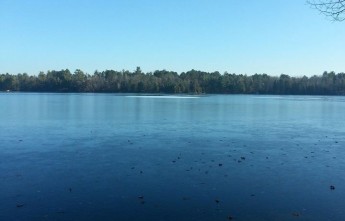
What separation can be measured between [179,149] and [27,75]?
152m

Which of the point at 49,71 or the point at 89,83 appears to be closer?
the point at 89,83

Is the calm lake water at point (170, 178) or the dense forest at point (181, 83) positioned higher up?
the dense forest at point (181, 83)

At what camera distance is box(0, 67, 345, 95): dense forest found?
134 m

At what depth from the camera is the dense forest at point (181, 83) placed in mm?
134500

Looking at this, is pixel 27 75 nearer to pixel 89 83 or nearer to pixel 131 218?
pixel 89 83

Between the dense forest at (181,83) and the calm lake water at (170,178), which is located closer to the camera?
the calm lake water at (170,178)

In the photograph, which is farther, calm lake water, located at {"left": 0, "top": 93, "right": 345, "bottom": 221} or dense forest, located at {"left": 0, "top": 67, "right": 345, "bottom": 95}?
dense forest, located at {"left": 0, "top": 67, "right": 345, "bottom": 95}

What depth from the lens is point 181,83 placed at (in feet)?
434

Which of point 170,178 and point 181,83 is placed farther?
point 181,83

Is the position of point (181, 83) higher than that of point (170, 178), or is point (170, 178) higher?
point (181, 83)

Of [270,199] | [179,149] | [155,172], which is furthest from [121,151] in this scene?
[270,199]

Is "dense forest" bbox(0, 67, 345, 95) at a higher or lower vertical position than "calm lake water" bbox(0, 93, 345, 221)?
higher

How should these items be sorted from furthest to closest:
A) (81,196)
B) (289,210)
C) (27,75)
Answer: (27,75), (81,196), (289,210)

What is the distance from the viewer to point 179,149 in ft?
49.6
